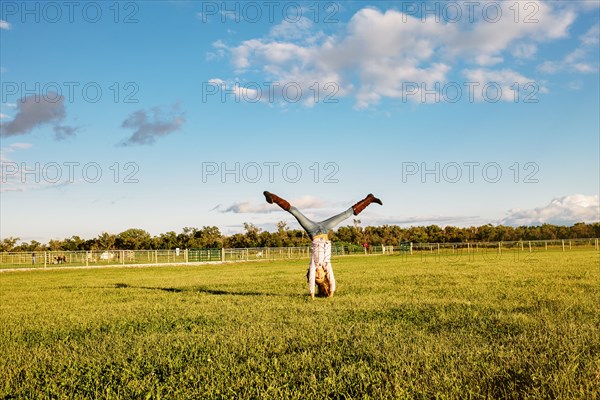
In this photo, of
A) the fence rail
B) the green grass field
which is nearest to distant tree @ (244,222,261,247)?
the fence rail

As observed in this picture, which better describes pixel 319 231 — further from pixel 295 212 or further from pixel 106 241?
pixel 106 241

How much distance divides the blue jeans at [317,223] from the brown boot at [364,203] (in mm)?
116

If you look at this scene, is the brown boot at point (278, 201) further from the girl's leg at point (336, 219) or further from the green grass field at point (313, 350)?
the green grass field at point (313, 350)

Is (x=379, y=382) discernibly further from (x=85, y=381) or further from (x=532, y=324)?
(x=532, y=324)

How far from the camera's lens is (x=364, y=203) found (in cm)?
1086

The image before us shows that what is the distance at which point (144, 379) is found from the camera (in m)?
4.66

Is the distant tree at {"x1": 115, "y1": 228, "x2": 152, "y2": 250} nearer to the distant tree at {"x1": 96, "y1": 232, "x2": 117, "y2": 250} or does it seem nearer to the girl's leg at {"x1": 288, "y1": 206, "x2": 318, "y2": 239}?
the distant tree at {"x1": 96, "y1": 232, "x2": 117, "y2": 250}

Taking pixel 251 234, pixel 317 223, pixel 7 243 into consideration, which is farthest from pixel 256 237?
pixel 317 223

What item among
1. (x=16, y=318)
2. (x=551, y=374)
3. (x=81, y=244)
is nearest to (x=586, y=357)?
(x=551, y=374)

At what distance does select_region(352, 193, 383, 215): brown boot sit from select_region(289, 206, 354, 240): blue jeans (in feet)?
0.38

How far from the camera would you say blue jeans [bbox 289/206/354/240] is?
1079cm

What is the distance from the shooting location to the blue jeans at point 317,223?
10.8 meters

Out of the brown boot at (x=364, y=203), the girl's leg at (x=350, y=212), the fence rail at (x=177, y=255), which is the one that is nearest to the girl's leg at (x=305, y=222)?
the girl's leg at (x=350, y=212)

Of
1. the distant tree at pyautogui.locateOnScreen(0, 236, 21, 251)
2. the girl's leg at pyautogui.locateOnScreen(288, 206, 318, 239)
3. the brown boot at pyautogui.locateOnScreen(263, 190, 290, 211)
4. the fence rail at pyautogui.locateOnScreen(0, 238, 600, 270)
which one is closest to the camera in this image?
the brown boot at pyautogui.locateOnScreen(263, 190, 290, 211)
